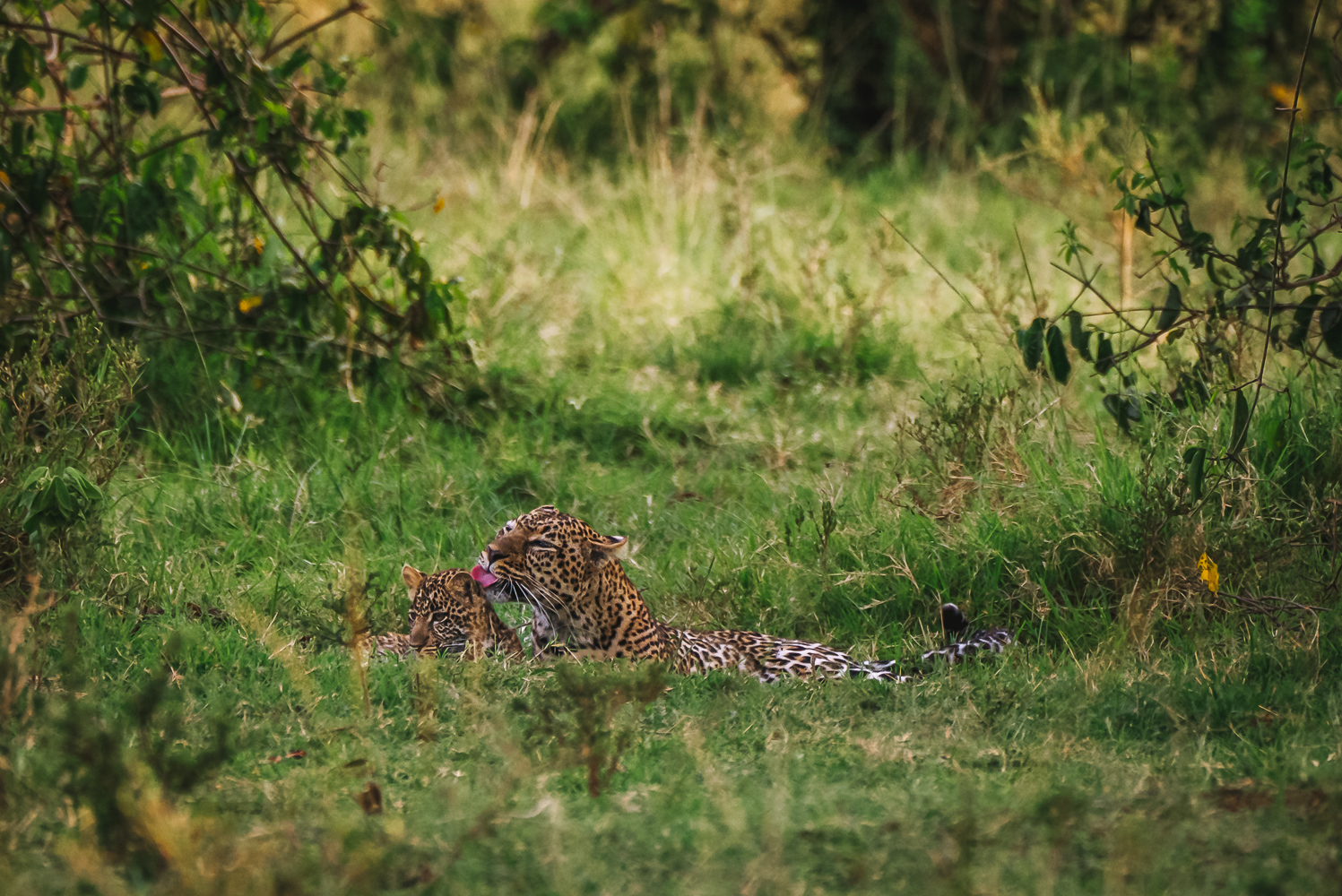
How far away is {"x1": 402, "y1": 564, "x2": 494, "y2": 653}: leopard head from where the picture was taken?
15.4 feet

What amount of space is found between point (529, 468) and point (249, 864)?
360cm

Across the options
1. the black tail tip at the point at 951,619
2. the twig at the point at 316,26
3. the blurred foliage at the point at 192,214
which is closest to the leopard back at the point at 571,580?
the black tail tip at the point at 951,619

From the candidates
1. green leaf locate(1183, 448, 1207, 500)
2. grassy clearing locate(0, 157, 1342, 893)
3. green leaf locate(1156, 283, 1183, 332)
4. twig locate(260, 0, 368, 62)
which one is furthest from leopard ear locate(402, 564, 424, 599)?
green leaf locate(1156, 283, 1183, 332)

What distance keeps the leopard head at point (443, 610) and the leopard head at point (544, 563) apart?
0.23 feet

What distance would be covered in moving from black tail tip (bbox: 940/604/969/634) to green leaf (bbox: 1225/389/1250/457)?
1005 millimetres

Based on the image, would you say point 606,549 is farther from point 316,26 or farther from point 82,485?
point 316,26

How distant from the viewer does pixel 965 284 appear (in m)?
8.79

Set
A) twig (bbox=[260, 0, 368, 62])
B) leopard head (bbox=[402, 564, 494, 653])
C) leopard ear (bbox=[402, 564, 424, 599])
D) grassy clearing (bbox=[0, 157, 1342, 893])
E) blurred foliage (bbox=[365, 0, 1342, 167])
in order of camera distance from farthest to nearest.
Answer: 1. blurred foliage (bbox=[365, 0, 1342, 167])
2. twig (bbox=[260, 0, 368, 62])
3. leopard ear (bbox=[402, 564, 424, 599])
4. leopard head (bbox=[402, 564, 494, 653])
5. grassy clearing (bbox=[0, 157, 1342, 893])

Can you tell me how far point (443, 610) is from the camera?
15.6 feet

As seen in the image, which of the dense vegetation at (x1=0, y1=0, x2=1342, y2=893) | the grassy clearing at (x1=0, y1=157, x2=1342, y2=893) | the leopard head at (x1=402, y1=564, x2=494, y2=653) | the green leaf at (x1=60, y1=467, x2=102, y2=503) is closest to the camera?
the grassy clearing at (x1=0, y1=157, x2=1342, y2=893)

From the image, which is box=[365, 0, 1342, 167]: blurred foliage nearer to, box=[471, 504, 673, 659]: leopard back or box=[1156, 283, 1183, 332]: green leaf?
box=[1156, 283, 1183, 332]: green leaf

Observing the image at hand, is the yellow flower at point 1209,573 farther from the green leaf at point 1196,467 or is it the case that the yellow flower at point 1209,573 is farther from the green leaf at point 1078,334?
the green leaf at point 1078,334

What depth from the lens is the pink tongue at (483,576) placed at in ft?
15.6

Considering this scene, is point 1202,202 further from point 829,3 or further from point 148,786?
point 148,786
